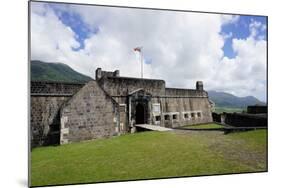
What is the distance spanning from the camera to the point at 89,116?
23.3 ft

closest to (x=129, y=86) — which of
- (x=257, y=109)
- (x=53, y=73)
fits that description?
(x=53, y=73)

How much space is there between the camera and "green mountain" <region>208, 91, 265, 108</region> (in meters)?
7.66

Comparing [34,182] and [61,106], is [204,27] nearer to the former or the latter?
[61,106]

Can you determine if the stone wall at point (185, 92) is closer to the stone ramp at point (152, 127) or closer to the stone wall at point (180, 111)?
the stone wall at point (180, 111)

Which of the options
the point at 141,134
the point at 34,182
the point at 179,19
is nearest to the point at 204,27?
the point at 179,19

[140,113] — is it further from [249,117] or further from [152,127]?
[249,117]

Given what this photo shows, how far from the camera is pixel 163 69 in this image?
7383 mm

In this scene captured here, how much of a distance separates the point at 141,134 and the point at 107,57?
1.78 m

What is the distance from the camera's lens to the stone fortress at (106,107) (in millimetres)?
6641

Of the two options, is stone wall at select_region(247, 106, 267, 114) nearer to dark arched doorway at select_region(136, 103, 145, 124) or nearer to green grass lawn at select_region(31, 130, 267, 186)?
green grass lawn at select_region(31, 130, 267, 186)

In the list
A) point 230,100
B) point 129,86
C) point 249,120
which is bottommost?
point 249,120

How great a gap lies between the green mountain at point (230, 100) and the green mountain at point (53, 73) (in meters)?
2.84

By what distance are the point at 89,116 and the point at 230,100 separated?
309 centimetres

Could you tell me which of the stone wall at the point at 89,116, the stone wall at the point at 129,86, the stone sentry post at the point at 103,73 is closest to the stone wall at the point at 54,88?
the stone wall at the point at 89,116
